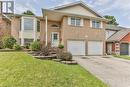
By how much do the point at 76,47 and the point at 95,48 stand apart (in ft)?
10.6

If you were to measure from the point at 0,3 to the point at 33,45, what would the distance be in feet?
54.0

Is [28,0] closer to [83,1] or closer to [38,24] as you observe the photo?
[38,24]

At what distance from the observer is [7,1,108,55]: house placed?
20984mm

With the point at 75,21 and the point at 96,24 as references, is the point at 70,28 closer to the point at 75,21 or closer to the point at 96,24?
the point at 75,21

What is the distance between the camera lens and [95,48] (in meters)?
22.8

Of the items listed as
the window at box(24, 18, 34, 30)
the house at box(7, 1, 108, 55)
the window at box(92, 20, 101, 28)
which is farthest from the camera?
the window at box(24, 18, 34, 30)

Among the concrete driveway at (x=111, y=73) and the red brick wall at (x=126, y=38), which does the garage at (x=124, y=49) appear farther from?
the concrete driveway at (x=111, y=73)

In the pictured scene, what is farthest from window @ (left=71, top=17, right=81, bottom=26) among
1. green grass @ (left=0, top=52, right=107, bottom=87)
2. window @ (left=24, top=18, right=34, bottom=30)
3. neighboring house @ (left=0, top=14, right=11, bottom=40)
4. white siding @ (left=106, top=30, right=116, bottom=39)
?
green grass @ (left=0, top=52, right=107, bottom=87)

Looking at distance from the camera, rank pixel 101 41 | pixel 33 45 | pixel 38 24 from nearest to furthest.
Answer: pixel 33 45
pixel 101 41
pixel 38 24

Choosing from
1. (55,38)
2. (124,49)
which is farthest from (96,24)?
(124,49)

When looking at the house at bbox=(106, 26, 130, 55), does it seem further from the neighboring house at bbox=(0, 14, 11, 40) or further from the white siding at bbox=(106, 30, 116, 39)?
the neighboring house at bbox=(0, 14, 11, 40)

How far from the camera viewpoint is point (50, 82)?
6.77 metres

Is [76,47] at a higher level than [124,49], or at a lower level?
higher

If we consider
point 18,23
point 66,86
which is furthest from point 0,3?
point 66,86
